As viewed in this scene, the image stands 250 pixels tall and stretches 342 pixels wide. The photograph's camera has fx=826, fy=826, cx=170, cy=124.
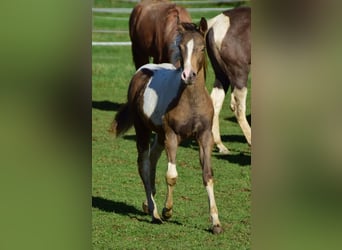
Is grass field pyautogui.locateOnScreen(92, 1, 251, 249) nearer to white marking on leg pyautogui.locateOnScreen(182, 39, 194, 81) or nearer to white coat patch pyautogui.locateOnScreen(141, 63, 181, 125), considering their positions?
white coat patch pyautogui.locateOnScreen(141, 63, 181, 125)

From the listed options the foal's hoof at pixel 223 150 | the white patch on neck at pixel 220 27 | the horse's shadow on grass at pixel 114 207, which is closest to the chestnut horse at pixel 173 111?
the horse's shadow on grass at pixel 114 207

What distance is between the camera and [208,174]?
4.98m

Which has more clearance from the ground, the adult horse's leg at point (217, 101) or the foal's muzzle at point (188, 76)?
the foal's muzzle at point (188, 76)

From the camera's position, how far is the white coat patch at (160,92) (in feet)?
16.8

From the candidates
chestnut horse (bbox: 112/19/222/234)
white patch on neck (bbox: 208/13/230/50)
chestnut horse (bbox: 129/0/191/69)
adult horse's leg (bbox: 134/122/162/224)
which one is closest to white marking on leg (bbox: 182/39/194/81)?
chestnut horse (bbox: 112/19/222/234)

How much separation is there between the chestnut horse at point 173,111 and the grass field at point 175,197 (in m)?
A: 0.18

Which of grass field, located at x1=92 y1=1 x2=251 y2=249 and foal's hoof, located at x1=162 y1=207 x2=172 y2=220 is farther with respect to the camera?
foal's hoof, located at x1=162 y1=207 x2=172 y2=220

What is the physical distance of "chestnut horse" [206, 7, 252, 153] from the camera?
26.4 feet

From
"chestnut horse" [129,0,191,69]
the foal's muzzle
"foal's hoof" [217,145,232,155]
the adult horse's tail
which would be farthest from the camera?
"chestnut horse" [129,0,191,69]

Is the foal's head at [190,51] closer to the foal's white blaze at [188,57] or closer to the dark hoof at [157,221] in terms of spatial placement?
the foal's white blaze at [188,57]
